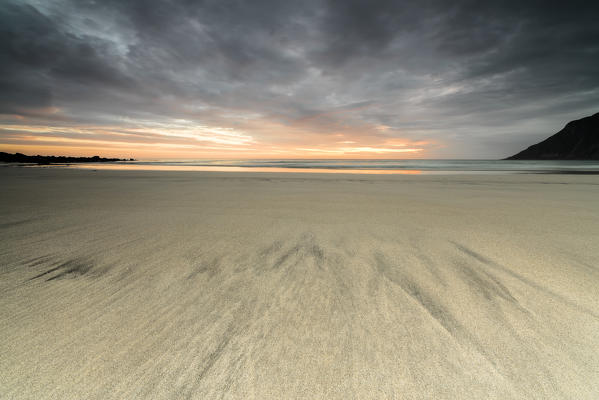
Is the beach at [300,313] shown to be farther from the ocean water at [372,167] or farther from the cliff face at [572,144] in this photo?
the cliff face at [572,144]

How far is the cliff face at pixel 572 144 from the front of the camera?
139500mm

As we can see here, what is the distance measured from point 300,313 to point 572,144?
751 feet

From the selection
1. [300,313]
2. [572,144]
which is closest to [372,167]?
[300,313]

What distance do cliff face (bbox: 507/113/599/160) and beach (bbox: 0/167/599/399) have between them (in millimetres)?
197751

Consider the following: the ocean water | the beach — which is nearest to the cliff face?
the ocean water

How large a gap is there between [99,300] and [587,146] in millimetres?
217724

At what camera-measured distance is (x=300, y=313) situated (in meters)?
1.67

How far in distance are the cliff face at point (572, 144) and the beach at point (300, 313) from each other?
198 metres

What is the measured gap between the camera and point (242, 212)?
15.2 ft

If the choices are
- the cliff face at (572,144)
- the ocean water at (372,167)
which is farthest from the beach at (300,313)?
the cliff face at (572,144)

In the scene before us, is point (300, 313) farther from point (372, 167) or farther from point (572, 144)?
point (572, 144)

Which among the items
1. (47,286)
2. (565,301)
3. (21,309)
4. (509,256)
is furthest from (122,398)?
(509,256)

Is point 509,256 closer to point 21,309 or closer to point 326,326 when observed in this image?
point 326,326

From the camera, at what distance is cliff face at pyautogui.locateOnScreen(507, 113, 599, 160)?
458 feet
